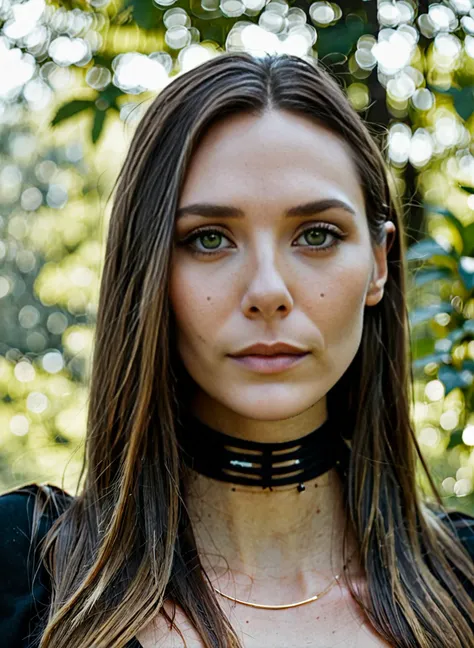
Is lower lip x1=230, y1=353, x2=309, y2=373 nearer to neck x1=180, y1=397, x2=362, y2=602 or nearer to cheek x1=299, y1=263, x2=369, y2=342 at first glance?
cheek x1=299, y1=263, x2=369, y2=342

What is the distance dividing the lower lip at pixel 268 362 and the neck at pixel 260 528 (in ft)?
0.71

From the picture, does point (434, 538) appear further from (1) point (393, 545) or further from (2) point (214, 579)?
(2) point (214, 579)

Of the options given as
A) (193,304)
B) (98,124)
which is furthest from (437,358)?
(98,124)

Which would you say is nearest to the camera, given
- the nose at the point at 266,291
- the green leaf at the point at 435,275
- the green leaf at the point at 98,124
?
the nose at the point at 266,291

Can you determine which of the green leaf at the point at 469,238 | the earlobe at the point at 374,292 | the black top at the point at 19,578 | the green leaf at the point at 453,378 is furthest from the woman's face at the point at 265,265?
the black top at the point at 19,578

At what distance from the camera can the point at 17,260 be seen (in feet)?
20.3

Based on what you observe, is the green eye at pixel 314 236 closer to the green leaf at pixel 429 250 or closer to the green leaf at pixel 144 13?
the green leaf at pixel 429 250

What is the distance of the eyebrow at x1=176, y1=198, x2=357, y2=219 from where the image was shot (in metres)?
1.82

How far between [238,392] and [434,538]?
668 millimetres

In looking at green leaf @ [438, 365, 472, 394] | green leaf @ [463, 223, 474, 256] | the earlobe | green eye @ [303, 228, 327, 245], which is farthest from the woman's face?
green leaf @ [463, 223, 474, 256]

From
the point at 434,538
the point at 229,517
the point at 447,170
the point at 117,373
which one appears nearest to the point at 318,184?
the point at 117,373

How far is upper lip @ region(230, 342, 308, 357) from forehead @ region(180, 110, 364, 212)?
28cm

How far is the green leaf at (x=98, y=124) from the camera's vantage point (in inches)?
91.0

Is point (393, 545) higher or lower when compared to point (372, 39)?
lower
